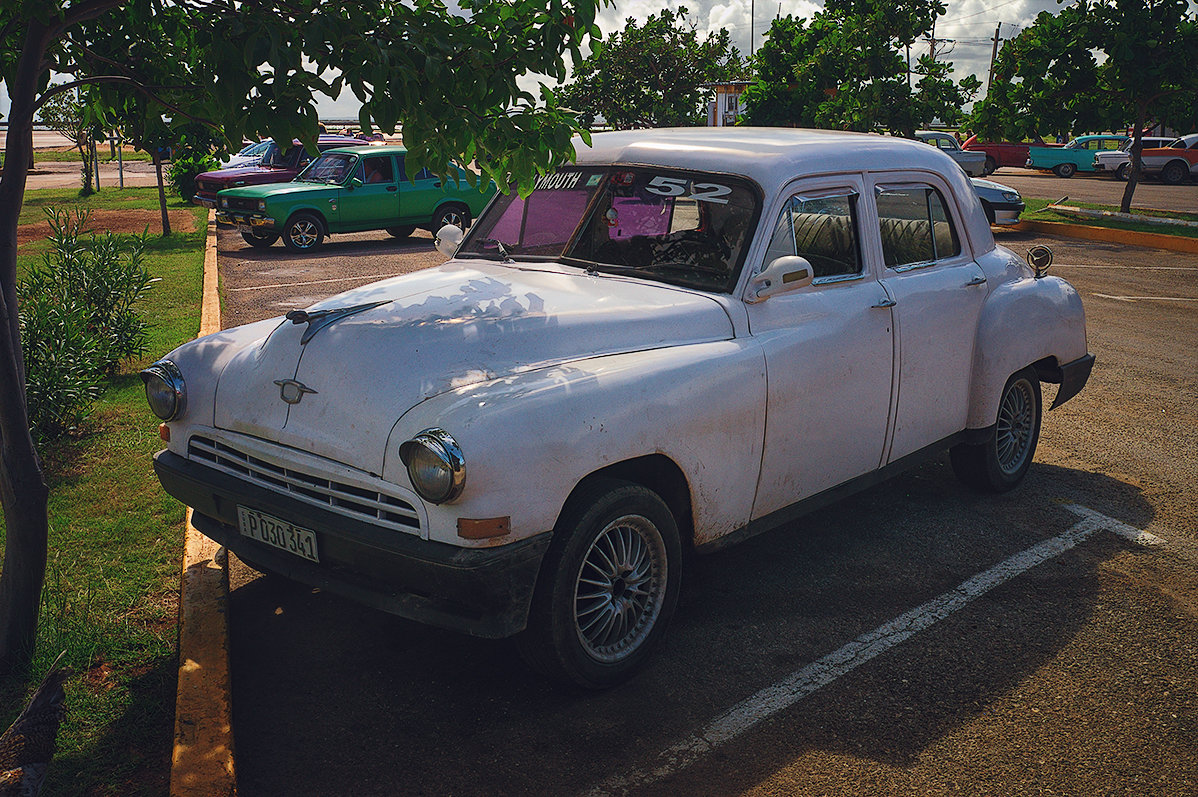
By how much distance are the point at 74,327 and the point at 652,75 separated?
Result: 23.7 m

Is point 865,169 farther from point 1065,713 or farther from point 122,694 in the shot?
point 122,694

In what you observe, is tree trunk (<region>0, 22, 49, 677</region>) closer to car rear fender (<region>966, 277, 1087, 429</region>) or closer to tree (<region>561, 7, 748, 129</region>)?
car rear fender (<region>966, 277, 1087, 429</region>)

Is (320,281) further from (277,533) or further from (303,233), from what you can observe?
(277,533)

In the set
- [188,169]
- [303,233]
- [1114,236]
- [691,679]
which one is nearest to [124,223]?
[188,169]

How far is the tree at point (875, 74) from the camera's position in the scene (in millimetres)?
23375

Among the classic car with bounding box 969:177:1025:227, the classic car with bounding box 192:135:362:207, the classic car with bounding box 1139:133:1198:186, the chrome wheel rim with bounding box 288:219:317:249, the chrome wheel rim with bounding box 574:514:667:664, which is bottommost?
the chrome wheel rim with bounding box 574:514:667:664

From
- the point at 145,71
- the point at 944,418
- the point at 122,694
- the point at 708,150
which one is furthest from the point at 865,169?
Answer: the point at 122,694

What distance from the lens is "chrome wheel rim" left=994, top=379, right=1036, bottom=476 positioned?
5867 mm

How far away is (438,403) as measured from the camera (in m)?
3.42

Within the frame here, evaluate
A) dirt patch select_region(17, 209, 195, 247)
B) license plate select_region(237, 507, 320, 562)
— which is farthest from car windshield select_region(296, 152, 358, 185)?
license plate select_region(237, 507, 320, 562)

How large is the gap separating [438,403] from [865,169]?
8.64 ft

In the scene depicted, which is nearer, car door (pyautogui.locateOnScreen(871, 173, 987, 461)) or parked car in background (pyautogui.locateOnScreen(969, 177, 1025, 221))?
car door (pyautogui.locateOnScreen(871, 173, 987, 461))

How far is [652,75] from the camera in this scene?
2823cm

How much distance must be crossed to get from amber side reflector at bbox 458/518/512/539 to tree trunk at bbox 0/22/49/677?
170cm
